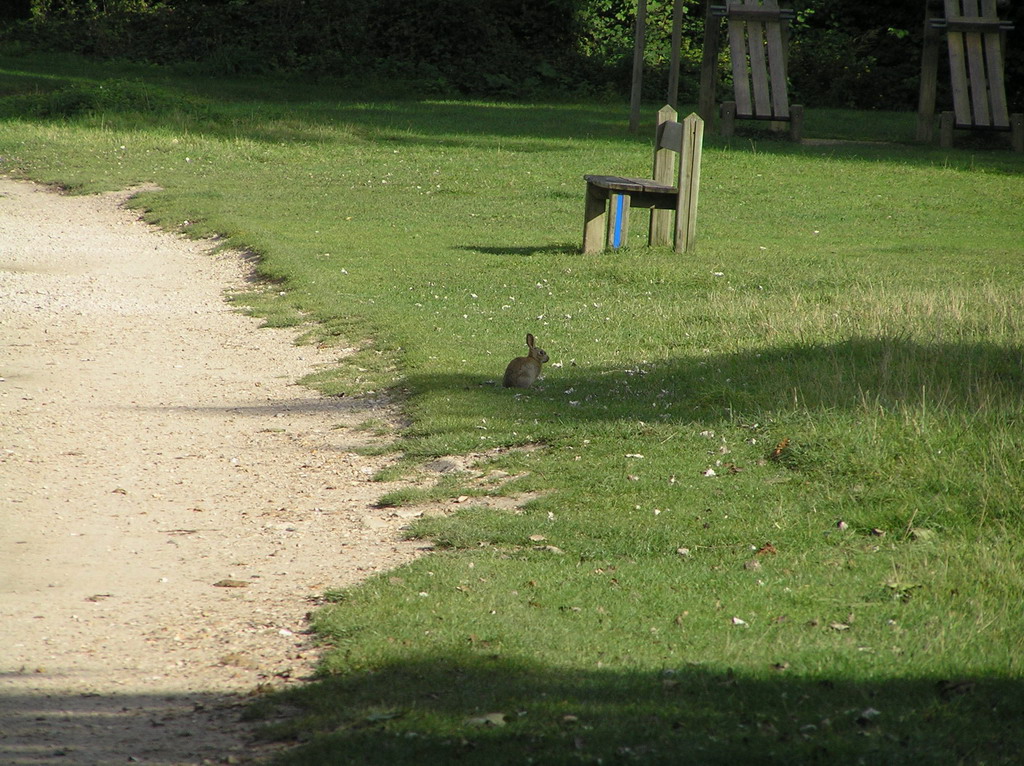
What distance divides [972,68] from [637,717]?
24.3m

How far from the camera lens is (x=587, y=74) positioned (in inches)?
1544

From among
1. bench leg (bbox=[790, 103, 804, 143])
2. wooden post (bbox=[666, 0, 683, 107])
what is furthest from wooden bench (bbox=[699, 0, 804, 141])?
wooden post (bbox=[666, 0, 683, 107])

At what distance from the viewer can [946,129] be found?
2536 centimetres

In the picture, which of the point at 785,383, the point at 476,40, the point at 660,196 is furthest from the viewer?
the point at 476,40

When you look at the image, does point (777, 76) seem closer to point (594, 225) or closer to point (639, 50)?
point (639, 50)

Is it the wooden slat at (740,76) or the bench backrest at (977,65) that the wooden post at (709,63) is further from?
the bench backrest at (977,65)

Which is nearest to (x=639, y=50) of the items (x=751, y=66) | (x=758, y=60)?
(x=751, y=66)

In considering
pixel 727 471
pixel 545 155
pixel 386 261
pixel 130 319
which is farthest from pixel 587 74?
pixel 727 471

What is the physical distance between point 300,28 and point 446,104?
1160 cm

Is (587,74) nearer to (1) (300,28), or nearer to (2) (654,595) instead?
(1) (300,28)

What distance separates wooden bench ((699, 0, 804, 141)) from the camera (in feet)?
83.3

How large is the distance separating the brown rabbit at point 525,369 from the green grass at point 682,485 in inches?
6.3

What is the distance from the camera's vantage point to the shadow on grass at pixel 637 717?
366 cm

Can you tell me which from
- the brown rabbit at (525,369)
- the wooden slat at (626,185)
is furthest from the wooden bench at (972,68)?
the brown rabbit at (525,369)
